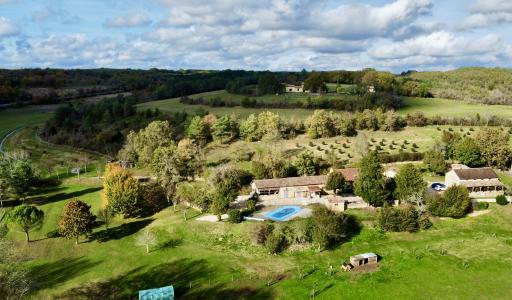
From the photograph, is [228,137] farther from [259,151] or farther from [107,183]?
[107,183]

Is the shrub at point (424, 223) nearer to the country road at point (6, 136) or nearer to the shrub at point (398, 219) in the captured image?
the shrub at point (398, 219)

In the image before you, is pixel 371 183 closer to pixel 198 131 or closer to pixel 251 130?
pixel 251 130

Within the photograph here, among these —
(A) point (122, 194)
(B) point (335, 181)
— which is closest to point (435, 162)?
(B) point (335, 181)

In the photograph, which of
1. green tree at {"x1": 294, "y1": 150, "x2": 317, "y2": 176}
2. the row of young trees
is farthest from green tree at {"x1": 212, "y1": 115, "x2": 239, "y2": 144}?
the row of young trees

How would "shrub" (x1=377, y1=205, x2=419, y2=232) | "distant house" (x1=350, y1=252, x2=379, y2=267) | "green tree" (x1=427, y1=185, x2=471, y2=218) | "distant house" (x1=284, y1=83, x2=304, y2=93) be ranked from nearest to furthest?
"distant house" (x1=350, y1=252, x2=379, y2=267) < "shrub" (x1=377, y1=205, x2=419, y2=232) < "green tree" (x1=427, y1=185, x2=471, y2=218) < "distant house" (x1=284, y1=83, x2=304, y2=93)

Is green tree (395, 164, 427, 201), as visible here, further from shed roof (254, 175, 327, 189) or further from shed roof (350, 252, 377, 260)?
shed roof (350, 252, 377, 260)

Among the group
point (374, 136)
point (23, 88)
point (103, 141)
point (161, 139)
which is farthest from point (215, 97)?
point (23, 88)
